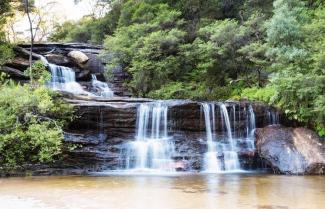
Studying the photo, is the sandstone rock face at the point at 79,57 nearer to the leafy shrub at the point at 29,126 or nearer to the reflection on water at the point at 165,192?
the leafy shrub at the point at 29,126

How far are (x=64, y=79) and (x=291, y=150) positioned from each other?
13.4m

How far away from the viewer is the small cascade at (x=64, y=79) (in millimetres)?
22203

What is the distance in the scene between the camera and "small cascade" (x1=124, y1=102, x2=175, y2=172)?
14477 mm

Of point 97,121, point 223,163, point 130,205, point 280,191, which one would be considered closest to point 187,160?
point 223,163

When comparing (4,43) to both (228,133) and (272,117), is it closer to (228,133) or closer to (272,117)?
(228,133)

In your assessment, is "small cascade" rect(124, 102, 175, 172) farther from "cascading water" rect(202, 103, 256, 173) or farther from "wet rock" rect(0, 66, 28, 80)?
"wet rock" rect(0, 66, 28, 80)

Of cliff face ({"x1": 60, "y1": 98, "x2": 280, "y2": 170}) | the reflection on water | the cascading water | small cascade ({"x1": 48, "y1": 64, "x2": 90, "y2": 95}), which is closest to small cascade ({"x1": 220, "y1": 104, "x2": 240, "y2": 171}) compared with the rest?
the cascading water

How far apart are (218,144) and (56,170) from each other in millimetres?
5888

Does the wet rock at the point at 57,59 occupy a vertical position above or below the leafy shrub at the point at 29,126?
above

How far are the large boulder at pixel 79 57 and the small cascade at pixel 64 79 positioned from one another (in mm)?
1090

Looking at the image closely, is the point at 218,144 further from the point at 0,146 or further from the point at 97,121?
the point at 0,146


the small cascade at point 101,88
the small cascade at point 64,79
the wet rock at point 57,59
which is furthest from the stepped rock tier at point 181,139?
the wet rock at point 57,59

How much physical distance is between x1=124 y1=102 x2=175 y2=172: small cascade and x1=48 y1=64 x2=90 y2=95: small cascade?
23.1 ft

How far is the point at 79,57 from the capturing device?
24.9 m
